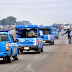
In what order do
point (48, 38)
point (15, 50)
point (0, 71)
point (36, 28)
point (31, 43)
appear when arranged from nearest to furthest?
1. point (0, 71)
2. point (15, 50)
3. point (31, 43)
4. point (36, 28)
5. point (48, 38)

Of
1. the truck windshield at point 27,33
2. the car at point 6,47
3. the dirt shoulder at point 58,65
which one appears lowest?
the dirt shoulder at point 58,65

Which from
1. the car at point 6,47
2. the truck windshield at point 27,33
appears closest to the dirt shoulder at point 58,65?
the car at point 6,47

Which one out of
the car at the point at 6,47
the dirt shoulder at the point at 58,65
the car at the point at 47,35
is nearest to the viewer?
the dirt shoulder at the point at 58,65

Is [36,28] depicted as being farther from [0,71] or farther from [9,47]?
[0,71]

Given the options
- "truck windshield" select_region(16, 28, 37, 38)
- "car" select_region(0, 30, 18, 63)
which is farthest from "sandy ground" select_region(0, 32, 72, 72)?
"truck windshield" select_region(16, 28, 37, 38)

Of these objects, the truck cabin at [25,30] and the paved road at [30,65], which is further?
the truck cabin at [25,30]

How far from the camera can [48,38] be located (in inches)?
1457

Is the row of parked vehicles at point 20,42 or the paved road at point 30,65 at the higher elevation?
the row of parked vehicles at point 20,42

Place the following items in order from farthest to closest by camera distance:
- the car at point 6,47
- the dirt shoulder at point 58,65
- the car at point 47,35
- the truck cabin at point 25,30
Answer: the car at point 47,35, the truck cabin at point 25,30, the car at point 6,47, the dirt shoulder at point 58,65

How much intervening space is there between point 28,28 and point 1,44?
34.4ft

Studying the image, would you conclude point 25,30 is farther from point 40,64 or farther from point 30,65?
point 30,65

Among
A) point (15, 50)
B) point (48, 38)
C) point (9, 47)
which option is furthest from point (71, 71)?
point (48, 38)

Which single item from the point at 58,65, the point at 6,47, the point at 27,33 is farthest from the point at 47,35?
the point at 58,65

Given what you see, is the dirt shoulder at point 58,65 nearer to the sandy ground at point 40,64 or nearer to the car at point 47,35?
the sandy ground at point 40,64
